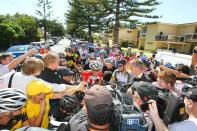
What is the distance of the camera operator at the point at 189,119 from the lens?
8.96ft

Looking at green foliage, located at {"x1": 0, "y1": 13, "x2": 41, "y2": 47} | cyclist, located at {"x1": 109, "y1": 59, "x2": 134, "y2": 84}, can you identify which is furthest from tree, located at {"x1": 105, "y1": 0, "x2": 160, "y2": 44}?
cyclist, located at {"x1": 109, "y1": 59, "x2": 134, "y2": 84}

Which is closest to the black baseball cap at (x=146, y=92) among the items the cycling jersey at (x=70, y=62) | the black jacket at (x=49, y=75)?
Answer: the black jacket at (x=49, y=75)

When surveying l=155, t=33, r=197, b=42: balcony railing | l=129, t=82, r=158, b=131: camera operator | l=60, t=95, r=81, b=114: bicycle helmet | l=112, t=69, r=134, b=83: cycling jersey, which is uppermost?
l=129, t=82, r=158, b=131: camera operator

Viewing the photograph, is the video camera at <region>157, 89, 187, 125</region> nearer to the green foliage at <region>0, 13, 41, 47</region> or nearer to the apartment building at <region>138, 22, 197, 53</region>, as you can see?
the green foliage at <region>0, 13, 41, 47</region>

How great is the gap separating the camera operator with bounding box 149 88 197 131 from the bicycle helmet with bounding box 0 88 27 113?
4.77 ft

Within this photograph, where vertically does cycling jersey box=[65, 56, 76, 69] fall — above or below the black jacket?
below

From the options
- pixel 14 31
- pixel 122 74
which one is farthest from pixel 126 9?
pixel 122 74

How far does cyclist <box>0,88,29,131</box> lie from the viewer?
2881 mm

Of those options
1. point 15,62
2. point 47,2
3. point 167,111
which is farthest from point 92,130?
point 47,2

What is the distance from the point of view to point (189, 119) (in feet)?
9.25

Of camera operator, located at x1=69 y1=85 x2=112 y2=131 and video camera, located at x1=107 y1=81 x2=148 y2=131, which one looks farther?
video camera, located at x1=107 y1=81 x2=148 y2=131

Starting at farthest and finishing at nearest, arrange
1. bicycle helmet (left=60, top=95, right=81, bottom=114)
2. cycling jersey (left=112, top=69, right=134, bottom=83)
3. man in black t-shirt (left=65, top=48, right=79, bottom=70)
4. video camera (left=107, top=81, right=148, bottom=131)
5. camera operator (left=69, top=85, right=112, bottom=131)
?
man in black t-shirt (left=65, top=48, right=79, bottom=70) → cycling jersey (left=112, top=69, right=134, bottom=83) → bicycle helmet (left=60, top=95, right=81, bottom=114) → video camera (left=107, top=81, right=148, bottom=131) → camera operator (left=69, top=85, right=112, bottom=131)

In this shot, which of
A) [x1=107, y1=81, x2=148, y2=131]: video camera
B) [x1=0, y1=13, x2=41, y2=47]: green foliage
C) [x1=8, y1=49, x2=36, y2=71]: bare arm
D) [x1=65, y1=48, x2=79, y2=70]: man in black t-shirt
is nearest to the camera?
[x1=107, y1=81, x2=148, y2=131]: video camera

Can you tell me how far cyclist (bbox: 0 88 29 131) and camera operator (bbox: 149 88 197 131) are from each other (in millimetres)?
1465
